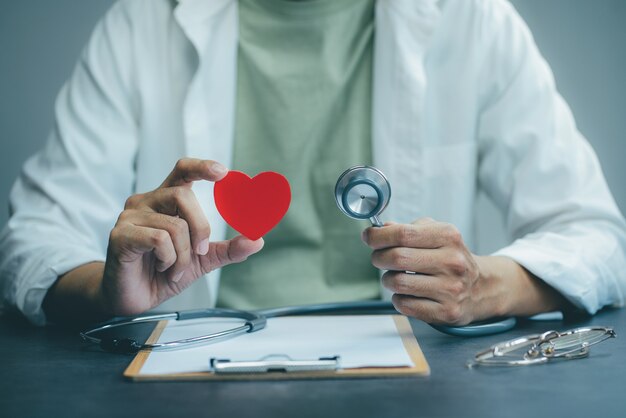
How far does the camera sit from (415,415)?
0.68 metres

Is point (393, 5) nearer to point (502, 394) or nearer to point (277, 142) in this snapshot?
point (277, 142)

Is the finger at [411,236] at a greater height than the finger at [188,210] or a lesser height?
→ lesser

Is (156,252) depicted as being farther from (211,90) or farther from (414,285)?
(211,90)

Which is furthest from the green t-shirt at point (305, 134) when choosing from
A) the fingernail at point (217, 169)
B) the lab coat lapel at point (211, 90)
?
the fingernail at point (217, 169)

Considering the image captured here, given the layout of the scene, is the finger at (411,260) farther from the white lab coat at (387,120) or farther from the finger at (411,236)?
the white lab coat at (387,120)

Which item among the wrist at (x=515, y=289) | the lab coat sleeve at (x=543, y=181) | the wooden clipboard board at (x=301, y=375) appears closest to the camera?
the wooden clipboard board at (x=301, y=375)

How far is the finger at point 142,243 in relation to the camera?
100 centimetres

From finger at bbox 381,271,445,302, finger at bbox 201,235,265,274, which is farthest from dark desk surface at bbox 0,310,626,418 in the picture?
finger at bbox 201,235,265,274

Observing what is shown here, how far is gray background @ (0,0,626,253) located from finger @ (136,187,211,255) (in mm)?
1373

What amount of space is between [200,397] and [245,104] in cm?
106

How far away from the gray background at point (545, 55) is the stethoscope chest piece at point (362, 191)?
1.43 m

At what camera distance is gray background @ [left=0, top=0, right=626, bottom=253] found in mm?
2219

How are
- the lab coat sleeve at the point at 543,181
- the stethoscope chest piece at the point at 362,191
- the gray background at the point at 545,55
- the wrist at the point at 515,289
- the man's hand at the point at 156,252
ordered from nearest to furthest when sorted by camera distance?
the stethoscope chest piece at the point at 362,191 → the man's hand at the point at 156,252 → the wrist at the point at 515,289 → the lab coat sleeve at the point at 543,181 → the gray background at the point at 545,55

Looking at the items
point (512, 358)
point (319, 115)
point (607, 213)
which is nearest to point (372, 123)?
point (319, 115)
